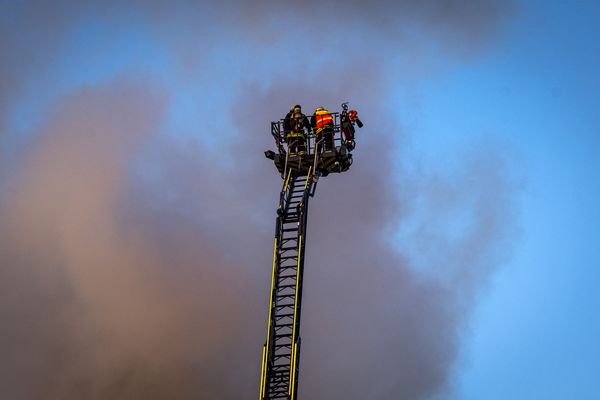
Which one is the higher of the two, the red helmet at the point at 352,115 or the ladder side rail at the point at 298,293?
the red helmet at the point at 352,115

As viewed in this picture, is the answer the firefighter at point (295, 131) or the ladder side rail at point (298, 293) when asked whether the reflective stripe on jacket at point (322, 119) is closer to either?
the firefighter at point (295, 131)

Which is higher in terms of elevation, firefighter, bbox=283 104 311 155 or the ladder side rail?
firefighter, bbox=283 104 311 155

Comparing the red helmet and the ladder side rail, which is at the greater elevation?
the red helmet

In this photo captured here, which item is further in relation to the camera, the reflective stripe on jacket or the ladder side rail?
the reflective stripe on jacket

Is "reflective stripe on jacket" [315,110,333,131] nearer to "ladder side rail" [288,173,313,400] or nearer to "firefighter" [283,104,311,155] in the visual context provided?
"firefighter" [283,104,311,155]

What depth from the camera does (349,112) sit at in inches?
2205

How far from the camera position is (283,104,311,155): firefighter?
56531mm

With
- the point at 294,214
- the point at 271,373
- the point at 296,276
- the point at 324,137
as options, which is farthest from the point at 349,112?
the point at 271,373

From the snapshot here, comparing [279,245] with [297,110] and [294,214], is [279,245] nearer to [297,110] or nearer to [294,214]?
[294,214]

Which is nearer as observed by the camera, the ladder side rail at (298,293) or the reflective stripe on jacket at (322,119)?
the ladder side rail at (298,293)

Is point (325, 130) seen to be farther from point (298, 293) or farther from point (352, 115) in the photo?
point (298, 293)

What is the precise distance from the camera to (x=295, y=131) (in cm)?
5662

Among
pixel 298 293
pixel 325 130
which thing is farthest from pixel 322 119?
pixel 298 293

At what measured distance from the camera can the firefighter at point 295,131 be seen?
5653 centimetres
